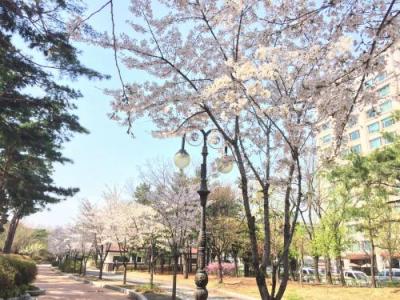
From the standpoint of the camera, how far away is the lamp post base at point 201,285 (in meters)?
5.96

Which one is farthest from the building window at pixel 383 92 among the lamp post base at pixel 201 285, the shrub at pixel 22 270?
the shrub at pixel 22 270

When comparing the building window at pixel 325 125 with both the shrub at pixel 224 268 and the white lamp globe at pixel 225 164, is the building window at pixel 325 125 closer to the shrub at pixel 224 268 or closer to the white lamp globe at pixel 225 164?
the white lamp globe at pixel 225 164

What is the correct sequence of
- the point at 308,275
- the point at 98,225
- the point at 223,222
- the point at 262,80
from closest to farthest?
the point at 262,80, the point at 98,225, the point at 223,222, the point at 308,275

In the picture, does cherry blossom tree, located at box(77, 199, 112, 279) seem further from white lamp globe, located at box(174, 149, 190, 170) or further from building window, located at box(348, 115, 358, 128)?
building window, located at box(348, 115, 358, 128)

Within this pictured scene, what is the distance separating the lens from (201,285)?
6.10m

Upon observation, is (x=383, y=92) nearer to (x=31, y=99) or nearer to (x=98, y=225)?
(x=31, y=99)

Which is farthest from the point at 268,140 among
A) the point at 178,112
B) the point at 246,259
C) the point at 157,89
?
the point at 246,259

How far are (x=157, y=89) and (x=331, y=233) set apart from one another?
21492mm

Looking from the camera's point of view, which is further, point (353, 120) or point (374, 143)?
point (374, 143)

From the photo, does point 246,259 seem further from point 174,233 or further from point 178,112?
point 178,112

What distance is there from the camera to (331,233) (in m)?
24.5

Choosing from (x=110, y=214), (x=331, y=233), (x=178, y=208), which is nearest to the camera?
(x=178, y=208)

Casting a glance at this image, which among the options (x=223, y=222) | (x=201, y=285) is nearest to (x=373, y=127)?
(x=223, y=222)

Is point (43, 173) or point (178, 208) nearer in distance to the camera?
point (178, 208)
